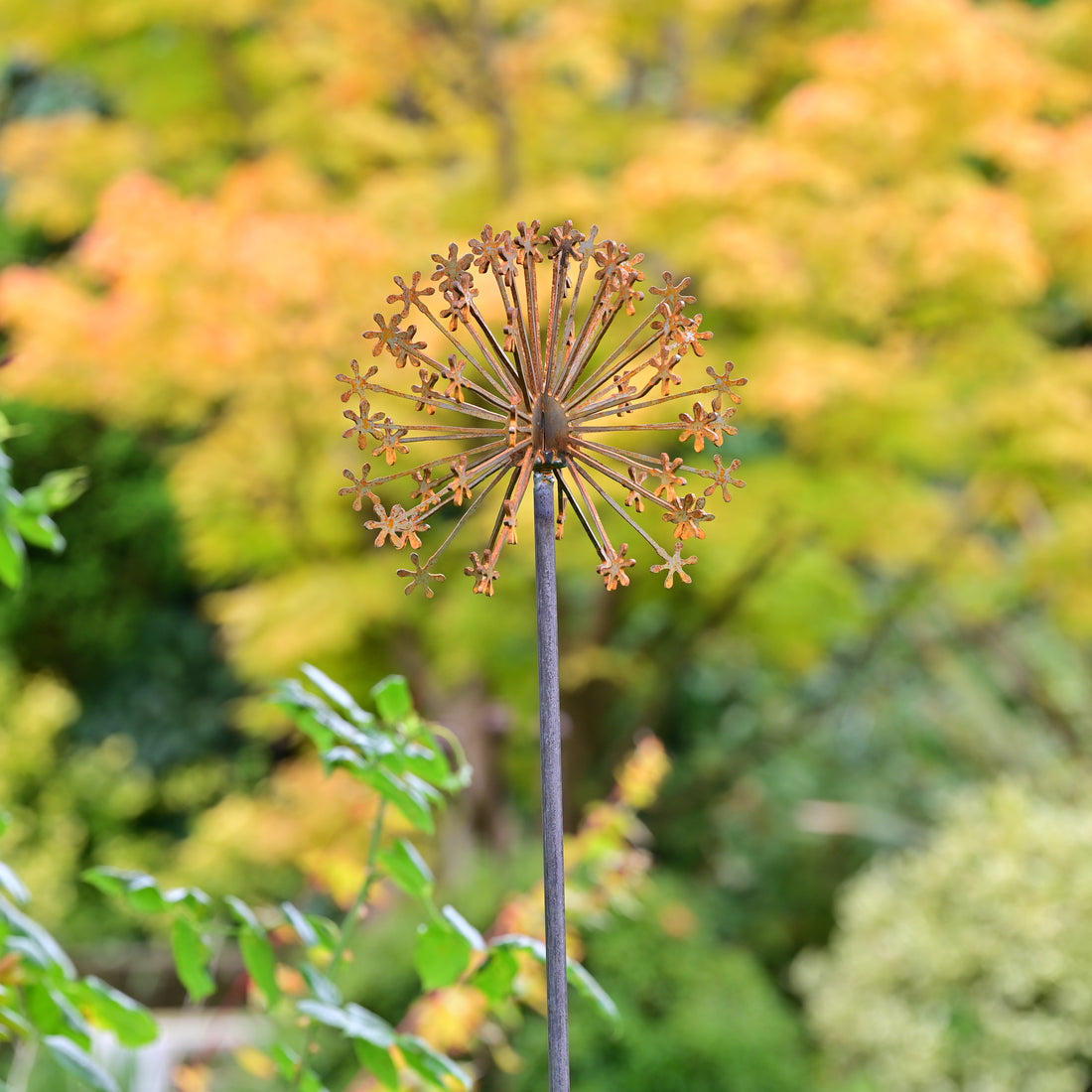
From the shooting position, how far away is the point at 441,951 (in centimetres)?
78

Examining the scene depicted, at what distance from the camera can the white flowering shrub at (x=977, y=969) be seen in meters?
3.38

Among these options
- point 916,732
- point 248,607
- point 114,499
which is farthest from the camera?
point 114,499

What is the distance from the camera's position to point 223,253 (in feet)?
10.9

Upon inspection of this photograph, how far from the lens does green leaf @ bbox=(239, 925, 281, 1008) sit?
2.66 ft

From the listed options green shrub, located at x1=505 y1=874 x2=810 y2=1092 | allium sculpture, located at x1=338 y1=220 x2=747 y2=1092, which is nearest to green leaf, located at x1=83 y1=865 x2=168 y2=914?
allium sculpture, located at x1=338 y1=220 x2=747 y2=1092

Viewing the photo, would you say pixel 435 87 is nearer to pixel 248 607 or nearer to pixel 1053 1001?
pixel 248 607

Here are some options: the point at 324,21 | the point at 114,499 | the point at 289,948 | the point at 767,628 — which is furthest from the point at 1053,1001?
the point at 114,499

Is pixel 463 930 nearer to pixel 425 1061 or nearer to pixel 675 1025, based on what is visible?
pixel 425 1061

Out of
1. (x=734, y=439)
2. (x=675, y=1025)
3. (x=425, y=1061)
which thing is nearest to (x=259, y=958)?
(x=425, y=1061)

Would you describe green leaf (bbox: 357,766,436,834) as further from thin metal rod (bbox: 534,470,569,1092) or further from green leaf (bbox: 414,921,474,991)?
thin metal rod (bbox: 534,470,569,1092)

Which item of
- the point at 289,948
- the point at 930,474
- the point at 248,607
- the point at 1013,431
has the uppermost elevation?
the point at 930,474

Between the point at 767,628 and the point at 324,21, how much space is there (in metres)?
2.58

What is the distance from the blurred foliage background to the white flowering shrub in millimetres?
16

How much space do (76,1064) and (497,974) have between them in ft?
0.86
